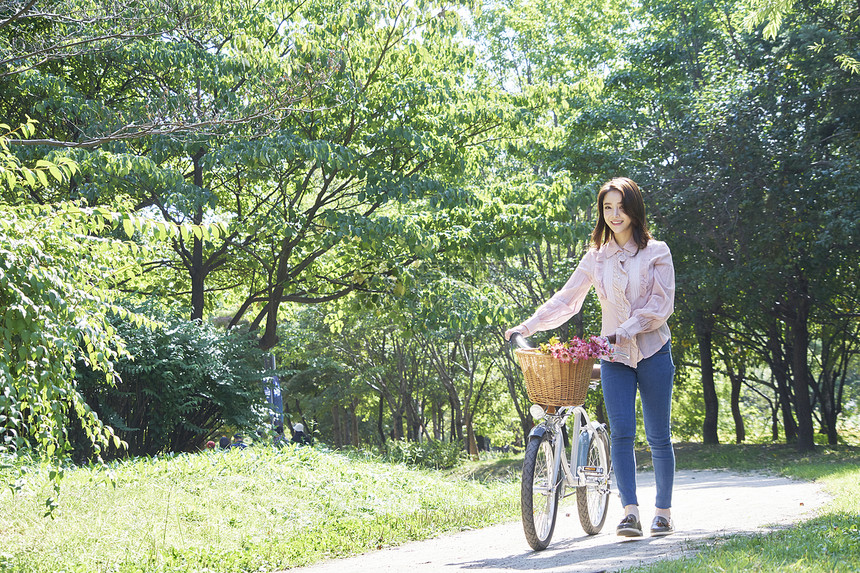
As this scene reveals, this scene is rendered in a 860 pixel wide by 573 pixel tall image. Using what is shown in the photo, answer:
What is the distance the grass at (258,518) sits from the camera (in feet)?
13.8

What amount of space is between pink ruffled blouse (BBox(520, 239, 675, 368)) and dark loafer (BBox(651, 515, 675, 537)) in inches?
38.5

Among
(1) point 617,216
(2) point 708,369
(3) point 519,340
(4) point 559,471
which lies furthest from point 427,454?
(1) point 617,216

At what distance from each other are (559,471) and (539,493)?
0.24 m

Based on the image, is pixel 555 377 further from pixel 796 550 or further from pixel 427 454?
pixel 427 454

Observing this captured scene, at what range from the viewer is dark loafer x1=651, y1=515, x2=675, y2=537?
4805 millimetres

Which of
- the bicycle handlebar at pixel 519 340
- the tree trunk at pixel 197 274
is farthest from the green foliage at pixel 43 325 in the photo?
the tree trunk at pixel 197 274

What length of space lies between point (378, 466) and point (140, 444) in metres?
3.25

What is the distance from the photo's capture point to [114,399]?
412 inches

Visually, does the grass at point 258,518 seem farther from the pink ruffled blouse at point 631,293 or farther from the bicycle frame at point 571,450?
the pink ruffled blouse at point 631,293

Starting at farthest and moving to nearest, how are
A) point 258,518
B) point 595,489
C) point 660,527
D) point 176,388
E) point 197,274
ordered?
point 197,274 → point 176,388 → point 258,518 → point 595,489 → point 660,527

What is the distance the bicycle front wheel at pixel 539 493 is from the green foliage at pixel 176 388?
6405 millimetres

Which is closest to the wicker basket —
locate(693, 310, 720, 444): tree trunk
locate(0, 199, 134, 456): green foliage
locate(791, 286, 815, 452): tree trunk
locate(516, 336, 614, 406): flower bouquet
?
locate(516, 336, 614, 406): flower bouquet

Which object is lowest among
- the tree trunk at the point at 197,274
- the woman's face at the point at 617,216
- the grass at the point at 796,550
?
the grass at the point at 796,550

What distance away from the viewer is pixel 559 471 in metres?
4.86
